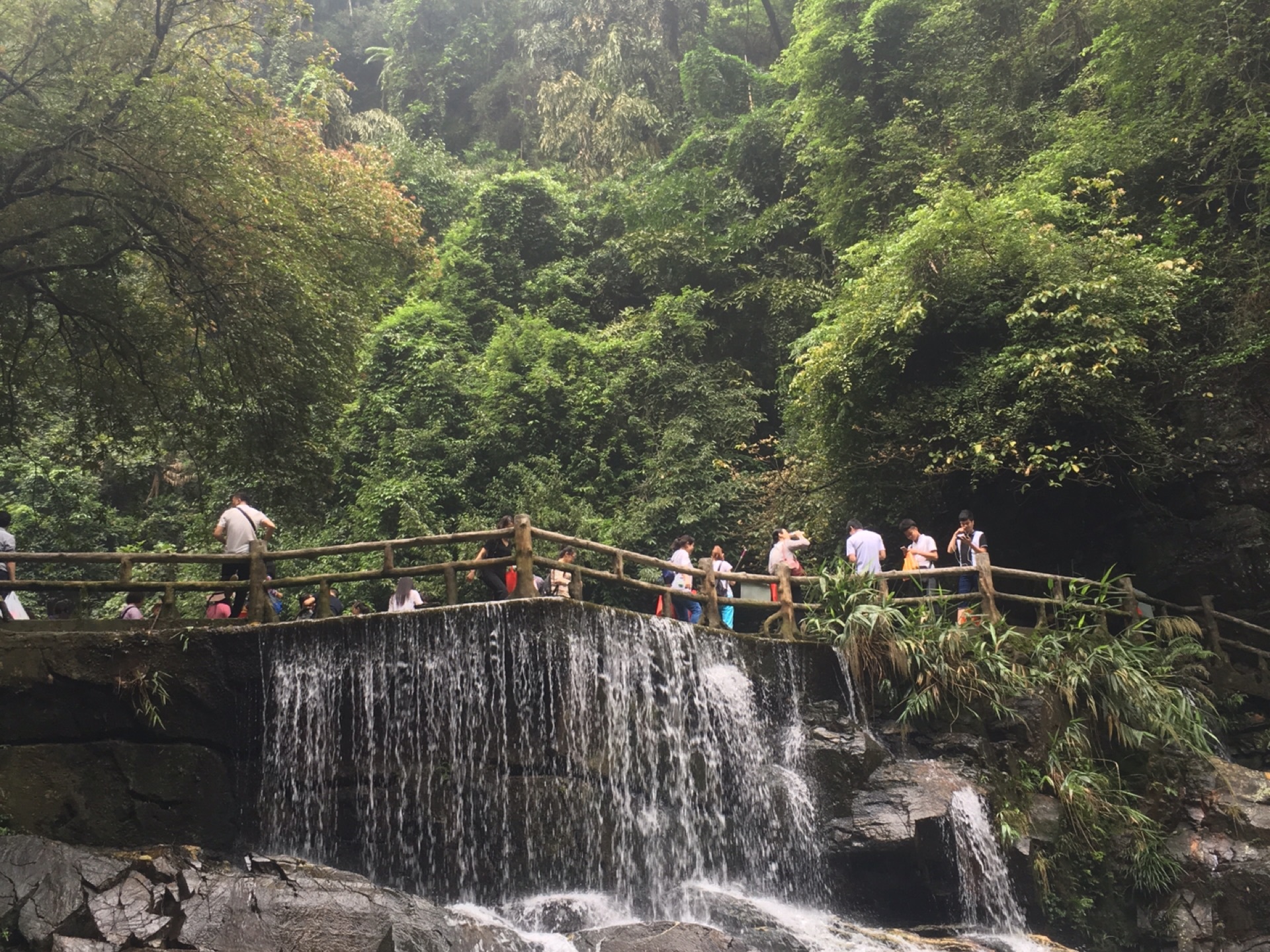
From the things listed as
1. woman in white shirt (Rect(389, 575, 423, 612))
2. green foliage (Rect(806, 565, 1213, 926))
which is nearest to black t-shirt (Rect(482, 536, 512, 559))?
woman in white shirt (Rect(389, 575, 423, 612))

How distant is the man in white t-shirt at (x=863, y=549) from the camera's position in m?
12.8

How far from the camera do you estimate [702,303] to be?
2070 cm

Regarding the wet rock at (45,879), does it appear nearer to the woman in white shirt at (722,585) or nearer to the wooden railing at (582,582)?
the wooden railing at (582,582)

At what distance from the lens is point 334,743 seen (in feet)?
33.5

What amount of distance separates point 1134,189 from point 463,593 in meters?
12.8

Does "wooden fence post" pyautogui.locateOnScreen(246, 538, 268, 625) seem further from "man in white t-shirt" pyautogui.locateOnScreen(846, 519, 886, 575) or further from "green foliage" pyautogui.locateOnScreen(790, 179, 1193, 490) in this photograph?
"green foliage" pyautogui.locateOnScreen(790, 179, 1193, 490)

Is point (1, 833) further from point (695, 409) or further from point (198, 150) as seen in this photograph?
point (695, 409)

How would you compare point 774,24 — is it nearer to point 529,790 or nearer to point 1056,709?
point 1056,709

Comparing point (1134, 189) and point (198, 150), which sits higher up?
point (1134, 189)

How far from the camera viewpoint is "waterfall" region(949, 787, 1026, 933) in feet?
34.2

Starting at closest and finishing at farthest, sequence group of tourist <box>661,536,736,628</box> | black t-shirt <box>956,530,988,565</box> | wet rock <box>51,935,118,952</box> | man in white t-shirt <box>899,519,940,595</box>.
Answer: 1. wet rock <box>51,935,118,952</box>
2. group of tourist <box>661,536,736,628</box>
3. black t-shirt <box>956,530,988,565</box>
4. man in white t-shirt <box>899,519,940,595</box>

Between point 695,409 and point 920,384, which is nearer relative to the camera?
point 920,384

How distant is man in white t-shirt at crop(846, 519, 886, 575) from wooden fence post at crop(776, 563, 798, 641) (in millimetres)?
1040

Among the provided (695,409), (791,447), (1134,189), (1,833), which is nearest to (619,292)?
(695,409)
